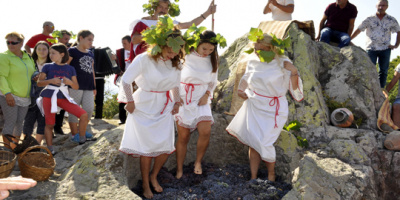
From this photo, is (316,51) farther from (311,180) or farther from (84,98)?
(84,98)

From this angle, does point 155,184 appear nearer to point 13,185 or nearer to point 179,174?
point 179,174

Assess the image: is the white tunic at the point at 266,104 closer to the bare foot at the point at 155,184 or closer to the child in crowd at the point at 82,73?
the bare foot at the point at 155,184

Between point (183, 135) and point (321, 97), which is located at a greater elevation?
point (321, 97)

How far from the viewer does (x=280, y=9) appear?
6.41m

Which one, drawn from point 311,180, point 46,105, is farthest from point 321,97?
point 46,105

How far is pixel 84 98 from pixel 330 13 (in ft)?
17.8

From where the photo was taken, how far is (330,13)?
718 centimetres

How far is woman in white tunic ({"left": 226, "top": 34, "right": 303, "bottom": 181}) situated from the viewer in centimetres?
423

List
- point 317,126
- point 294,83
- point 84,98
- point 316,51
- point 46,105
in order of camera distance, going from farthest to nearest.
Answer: point 316,51
point 84,98
point 317,126
point 46,105
point 294,83

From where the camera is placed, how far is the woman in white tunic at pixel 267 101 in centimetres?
423

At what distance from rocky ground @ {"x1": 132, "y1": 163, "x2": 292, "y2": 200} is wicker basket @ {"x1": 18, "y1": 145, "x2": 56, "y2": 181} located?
1.13 metres

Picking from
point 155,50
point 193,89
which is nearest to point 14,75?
point 155,50

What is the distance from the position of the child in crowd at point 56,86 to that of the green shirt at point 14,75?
1.56 feet

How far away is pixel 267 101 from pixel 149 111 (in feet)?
5.08
